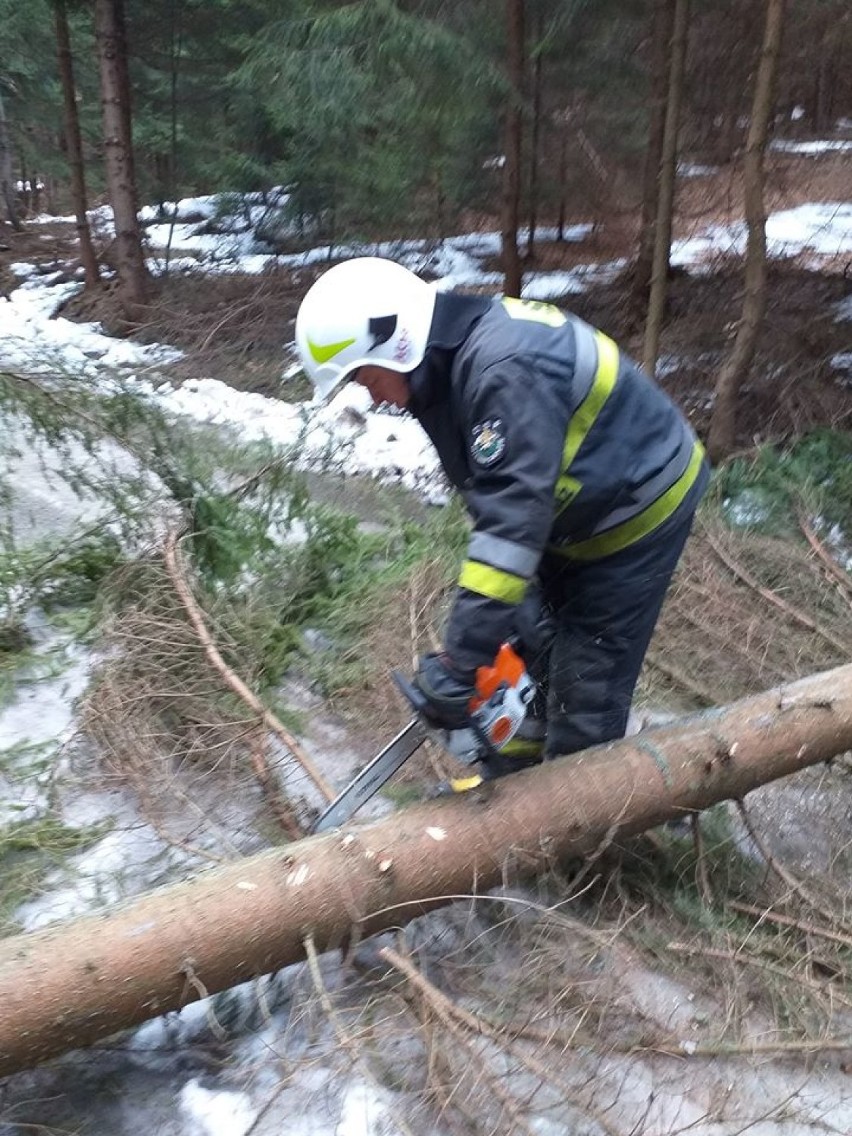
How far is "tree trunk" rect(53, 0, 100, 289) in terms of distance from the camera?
455 inches

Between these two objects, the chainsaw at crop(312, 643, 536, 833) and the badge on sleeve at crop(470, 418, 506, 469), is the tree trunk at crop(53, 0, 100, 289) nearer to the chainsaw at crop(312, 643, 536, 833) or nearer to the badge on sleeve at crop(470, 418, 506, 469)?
the chainsaw at crop(312, 643, 536, 833)

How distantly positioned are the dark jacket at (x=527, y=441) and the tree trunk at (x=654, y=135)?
640 cm

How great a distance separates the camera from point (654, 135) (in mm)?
9477

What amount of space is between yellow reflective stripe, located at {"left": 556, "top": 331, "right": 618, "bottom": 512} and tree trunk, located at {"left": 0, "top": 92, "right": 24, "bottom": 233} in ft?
56.2

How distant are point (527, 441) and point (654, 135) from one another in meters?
8.62

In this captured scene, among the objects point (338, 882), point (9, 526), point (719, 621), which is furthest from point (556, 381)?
point (9, 526)

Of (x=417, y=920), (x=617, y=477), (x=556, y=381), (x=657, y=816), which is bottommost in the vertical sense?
(x=417, y=920)

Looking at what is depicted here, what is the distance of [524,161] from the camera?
10.9 m

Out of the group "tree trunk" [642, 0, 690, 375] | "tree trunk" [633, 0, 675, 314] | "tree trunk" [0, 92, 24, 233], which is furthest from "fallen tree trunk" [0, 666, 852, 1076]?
"tree trunk" [0, 92, 24, 233]

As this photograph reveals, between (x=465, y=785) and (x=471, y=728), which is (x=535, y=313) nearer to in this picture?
(x=471, y=728)

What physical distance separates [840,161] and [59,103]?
1279 centimetres

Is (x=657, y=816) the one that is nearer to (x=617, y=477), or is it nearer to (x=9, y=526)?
(x=617, y=477)

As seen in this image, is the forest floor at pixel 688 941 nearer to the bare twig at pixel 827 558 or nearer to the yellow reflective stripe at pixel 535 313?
the bare twig at pixel 827 558

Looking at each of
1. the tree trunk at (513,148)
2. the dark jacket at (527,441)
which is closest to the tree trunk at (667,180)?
the tree trunk at (513,148)
